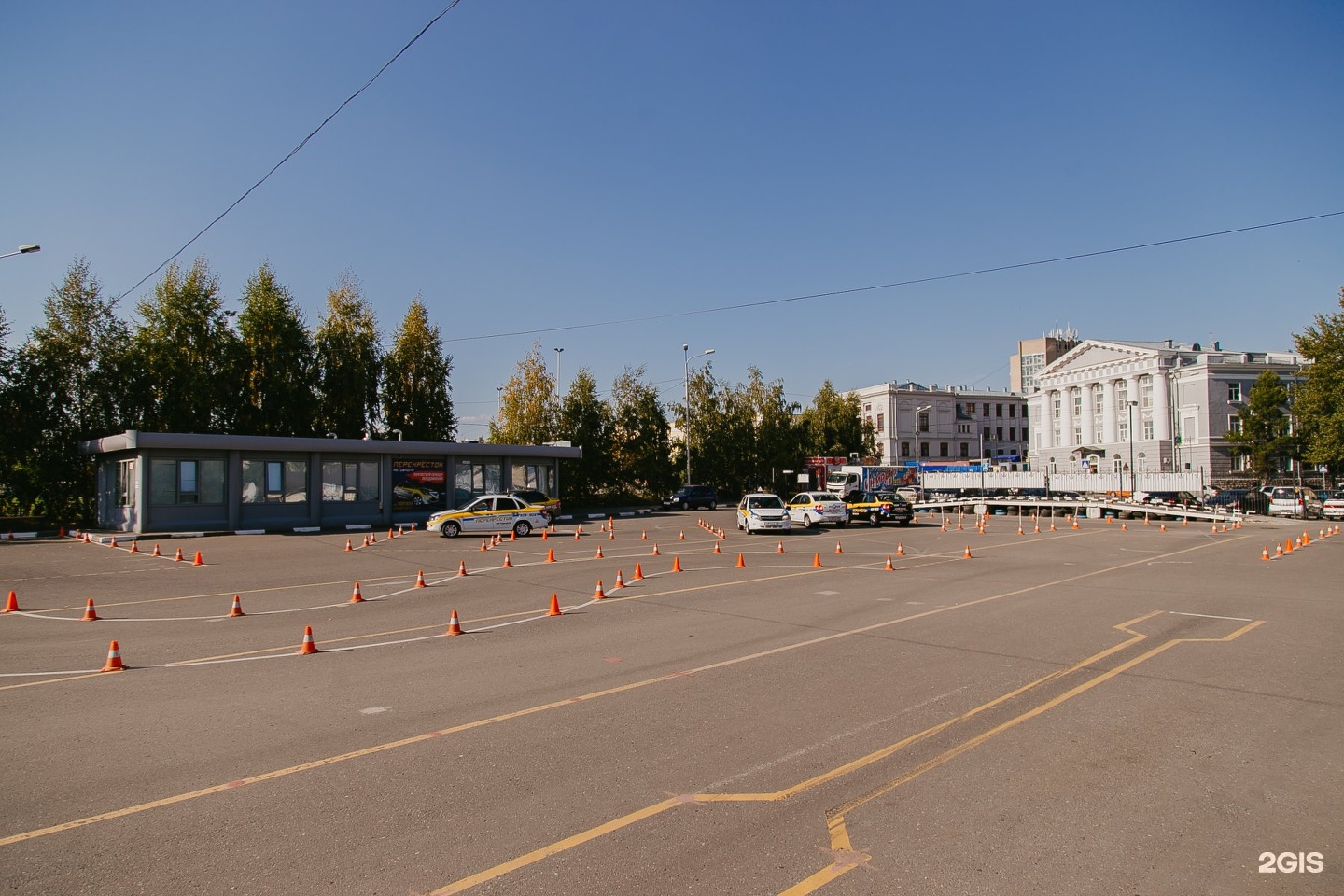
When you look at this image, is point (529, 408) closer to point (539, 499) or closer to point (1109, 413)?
point (539, 499)

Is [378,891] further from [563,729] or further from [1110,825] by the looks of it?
[1110,825]

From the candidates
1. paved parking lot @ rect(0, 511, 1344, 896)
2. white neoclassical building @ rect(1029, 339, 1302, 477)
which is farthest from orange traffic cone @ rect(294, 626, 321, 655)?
white neoclassical building @ rect(1029, 339, 1302, 477)

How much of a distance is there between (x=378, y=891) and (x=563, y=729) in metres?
2.77

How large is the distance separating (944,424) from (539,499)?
74.2 m

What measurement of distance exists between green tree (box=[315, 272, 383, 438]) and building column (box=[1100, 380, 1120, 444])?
2694 inches

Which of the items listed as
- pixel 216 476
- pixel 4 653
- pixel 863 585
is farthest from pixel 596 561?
pixel 216 476

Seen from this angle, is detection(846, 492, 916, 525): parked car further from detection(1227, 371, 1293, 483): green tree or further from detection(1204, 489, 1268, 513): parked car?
detection(1227, 371, 1293, 483): green tree

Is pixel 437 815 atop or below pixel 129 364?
below

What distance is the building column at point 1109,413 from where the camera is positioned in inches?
3201

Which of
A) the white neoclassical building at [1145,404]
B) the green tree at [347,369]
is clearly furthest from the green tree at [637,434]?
the white neoclassical building at [1145,404]

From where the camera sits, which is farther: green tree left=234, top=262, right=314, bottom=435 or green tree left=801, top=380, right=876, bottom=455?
green tree left=801, top=380, right=876, bottom=455

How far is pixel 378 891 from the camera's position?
13.8 ft

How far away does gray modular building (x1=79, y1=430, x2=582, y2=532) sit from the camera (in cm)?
3209

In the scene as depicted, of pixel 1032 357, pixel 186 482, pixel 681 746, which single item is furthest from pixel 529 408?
pixel 1032 357
